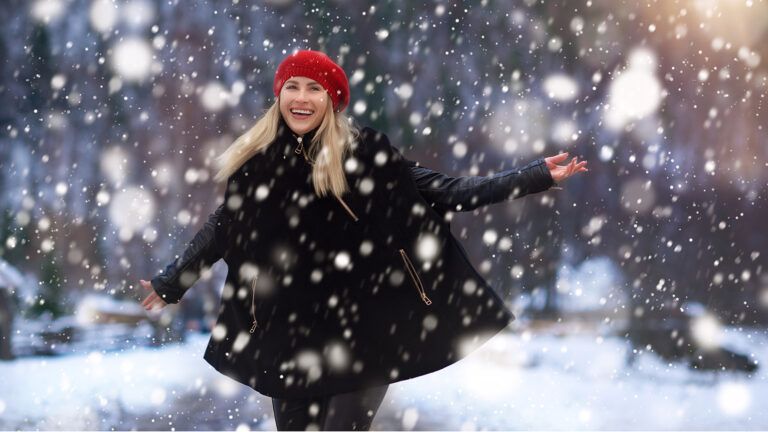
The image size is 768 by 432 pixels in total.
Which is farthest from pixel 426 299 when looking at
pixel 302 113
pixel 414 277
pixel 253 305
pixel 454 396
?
pixel 454 396

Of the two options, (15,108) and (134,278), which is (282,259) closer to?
(15,108)

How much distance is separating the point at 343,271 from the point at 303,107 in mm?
648

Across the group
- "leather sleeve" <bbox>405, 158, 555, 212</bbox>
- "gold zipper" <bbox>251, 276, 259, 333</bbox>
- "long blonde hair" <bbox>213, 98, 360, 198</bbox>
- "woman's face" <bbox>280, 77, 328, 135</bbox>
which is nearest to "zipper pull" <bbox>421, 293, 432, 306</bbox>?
"leather sleeve" <bbox>405, 158, 555, 212</bbox>

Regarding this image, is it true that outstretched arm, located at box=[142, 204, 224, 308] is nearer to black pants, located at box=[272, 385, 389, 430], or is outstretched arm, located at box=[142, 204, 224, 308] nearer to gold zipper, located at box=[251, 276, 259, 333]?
gold zipper, located at box=[251, 276, 259, 333]

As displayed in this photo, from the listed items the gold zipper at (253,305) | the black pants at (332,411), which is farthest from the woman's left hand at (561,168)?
the gold zipper at (253,305)

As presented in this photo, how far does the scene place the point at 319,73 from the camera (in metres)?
3.14

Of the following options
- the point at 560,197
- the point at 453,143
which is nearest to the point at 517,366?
the point at 453,143

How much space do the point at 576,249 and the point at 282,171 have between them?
11.6 m

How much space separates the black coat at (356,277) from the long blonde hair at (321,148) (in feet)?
0.15

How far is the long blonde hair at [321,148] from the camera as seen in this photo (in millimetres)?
2932

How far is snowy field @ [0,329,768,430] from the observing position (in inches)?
254

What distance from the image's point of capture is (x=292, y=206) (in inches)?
117

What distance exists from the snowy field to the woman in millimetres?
3445

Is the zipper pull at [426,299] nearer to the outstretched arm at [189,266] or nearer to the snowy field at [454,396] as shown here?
the outstretched arm at [189,266]
